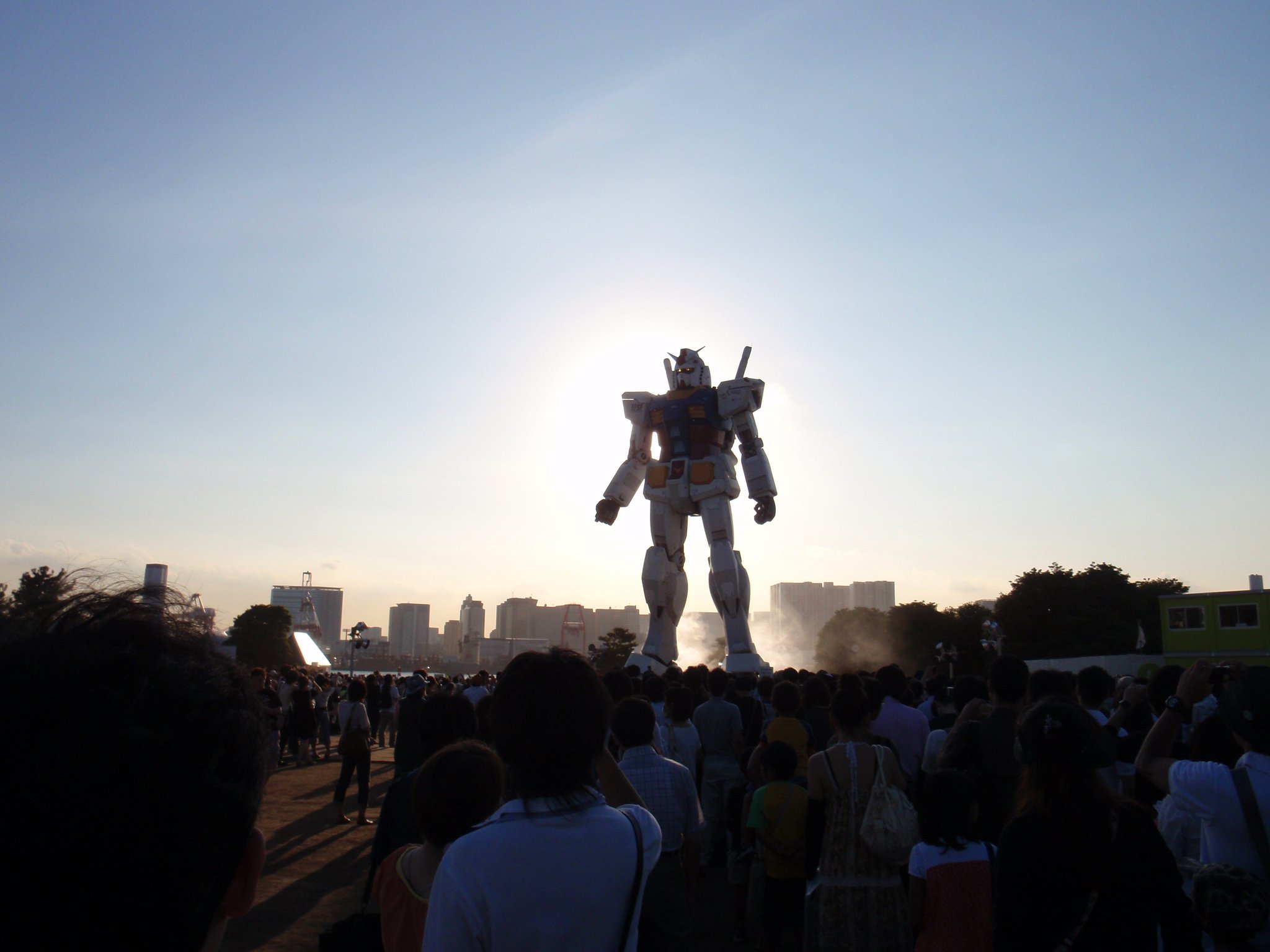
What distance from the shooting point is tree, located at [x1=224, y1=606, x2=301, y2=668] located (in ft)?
143

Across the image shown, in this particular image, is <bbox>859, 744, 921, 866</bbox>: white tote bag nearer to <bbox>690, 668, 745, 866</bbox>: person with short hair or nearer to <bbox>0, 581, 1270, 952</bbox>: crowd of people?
<bbox>0, 581, 1270, 952</bbox>: crowd of people

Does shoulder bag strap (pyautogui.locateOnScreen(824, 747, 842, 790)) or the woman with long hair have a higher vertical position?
shoulder bag strap (pyautogui.locateOnScreen(824, 747, 842, 790))

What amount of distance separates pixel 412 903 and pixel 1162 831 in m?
3.27

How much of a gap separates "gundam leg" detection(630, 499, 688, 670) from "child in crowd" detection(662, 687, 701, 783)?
37.0 feet

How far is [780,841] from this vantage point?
5.21 m

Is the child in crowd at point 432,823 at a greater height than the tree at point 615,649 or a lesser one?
greater

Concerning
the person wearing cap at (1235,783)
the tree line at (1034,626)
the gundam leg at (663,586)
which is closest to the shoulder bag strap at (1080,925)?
the person wearing cap at (1235,783)

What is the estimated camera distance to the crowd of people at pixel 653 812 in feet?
3.95

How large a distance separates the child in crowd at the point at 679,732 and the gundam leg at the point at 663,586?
11.3 metres

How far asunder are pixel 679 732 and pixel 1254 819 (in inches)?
149

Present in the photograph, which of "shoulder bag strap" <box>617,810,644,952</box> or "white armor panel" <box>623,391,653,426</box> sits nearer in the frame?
"shoulder bag strap" <box>617,810,644,952</box>

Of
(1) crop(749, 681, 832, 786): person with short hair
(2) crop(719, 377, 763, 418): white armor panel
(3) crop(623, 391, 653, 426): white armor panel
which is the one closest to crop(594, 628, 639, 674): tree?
(3) crop(623, 391, 653, 426): white armor panel

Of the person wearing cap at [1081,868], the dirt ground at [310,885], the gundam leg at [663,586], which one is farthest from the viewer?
the gundam leg at [663,586]

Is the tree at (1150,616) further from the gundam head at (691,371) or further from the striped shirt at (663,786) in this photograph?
the striped shirt at (663,786)
